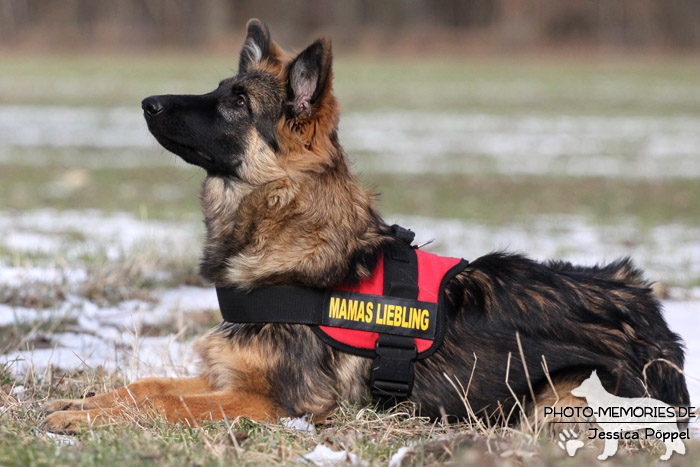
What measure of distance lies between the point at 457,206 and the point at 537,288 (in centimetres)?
828

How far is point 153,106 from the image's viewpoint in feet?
13.0

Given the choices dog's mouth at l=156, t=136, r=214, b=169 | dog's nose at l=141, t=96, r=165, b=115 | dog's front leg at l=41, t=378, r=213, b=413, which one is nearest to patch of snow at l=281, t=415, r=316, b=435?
dog's front leg at l=41, t=378, r=213, b=413

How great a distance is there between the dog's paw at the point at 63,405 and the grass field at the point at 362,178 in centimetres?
10

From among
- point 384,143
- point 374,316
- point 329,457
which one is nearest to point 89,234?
point 374,316

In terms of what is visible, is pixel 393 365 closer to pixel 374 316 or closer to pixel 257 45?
pixel 374 316

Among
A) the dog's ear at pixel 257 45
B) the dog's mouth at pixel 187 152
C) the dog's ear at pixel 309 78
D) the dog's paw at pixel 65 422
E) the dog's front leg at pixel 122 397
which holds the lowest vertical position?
the dog's paw at pixel 65 422

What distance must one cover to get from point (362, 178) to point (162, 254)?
174 inches

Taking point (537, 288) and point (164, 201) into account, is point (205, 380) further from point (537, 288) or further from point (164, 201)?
point (164, 201)

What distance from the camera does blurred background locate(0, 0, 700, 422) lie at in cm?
604

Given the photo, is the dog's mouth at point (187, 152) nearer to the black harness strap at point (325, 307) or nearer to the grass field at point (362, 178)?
the black harness strap at point (325, 307)

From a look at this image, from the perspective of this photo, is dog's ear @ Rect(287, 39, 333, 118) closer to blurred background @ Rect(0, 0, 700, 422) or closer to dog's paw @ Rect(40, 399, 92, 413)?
blurred background @ Rect(0, 0, 700, 422)

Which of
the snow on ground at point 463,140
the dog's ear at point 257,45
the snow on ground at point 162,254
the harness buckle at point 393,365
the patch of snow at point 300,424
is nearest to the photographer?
the patch of snow at point 300,424

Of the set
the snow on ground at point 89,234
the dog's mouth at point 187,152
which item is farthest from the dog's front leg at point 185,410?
the snow on ground at point 89,234

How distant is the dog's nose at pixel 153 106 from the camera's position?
396 cm
